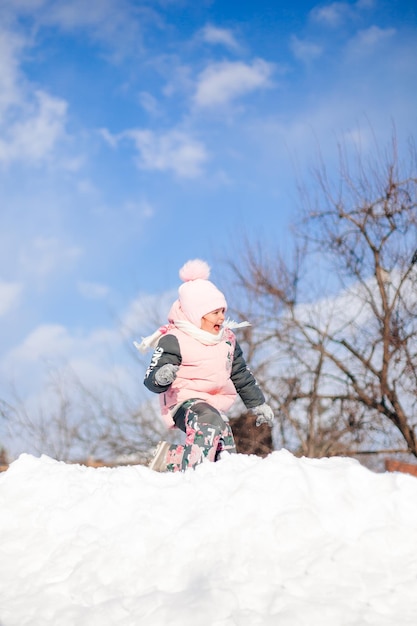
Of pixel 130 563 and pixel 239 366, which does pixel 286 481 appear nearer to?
pixel 130 563

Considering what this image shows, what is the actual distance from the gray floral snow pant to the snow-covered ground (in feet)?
4.04

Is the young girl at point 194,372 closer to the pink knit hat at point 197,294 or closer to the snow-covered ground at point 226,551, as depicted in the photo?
the pink knit hat at point 197,294

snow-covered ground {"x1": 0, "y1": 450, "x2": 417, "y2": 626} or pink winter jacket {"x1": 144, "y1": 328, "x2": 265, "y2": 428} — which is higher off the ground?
pink winter jacket {"x1": 144, "y1": 328, "x2": 265, "y2": 428}

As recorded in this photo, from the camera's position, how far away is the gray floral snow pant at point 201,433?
157 inches

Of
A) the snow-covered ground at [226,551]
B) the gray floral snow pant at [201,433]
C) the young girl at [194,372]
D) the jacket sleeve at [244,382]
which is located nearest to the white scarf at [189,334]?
the young girl at [194,372]

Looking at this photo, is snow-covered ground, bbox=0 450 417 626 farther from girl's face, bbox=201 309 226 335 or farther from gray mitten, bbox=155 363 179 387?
girl's face, bbox=201 309 226 335

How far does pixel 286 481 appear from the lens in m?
2.38

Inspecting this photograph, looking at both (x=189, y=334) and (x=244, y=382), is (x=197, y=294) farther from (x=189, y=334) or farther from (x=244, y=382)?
(x=244, y=382)

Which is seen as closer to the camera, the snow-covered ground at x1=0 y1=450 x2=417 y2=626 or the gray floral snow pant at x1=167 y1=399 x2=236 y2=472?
the snow-covered ground at x1=0 y1=450 x2=417 y2=626

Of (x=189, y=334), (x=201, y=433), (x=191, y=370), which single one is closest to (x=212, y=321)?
(x=189, y=334)

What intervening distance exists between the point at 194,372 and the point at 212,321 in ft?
1.28

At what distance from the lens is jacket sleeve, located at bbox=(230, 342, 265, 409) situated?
186 inches

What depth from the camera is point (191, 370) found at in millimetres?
4348

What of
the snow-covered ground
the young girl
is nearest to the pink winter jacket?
the young girl
